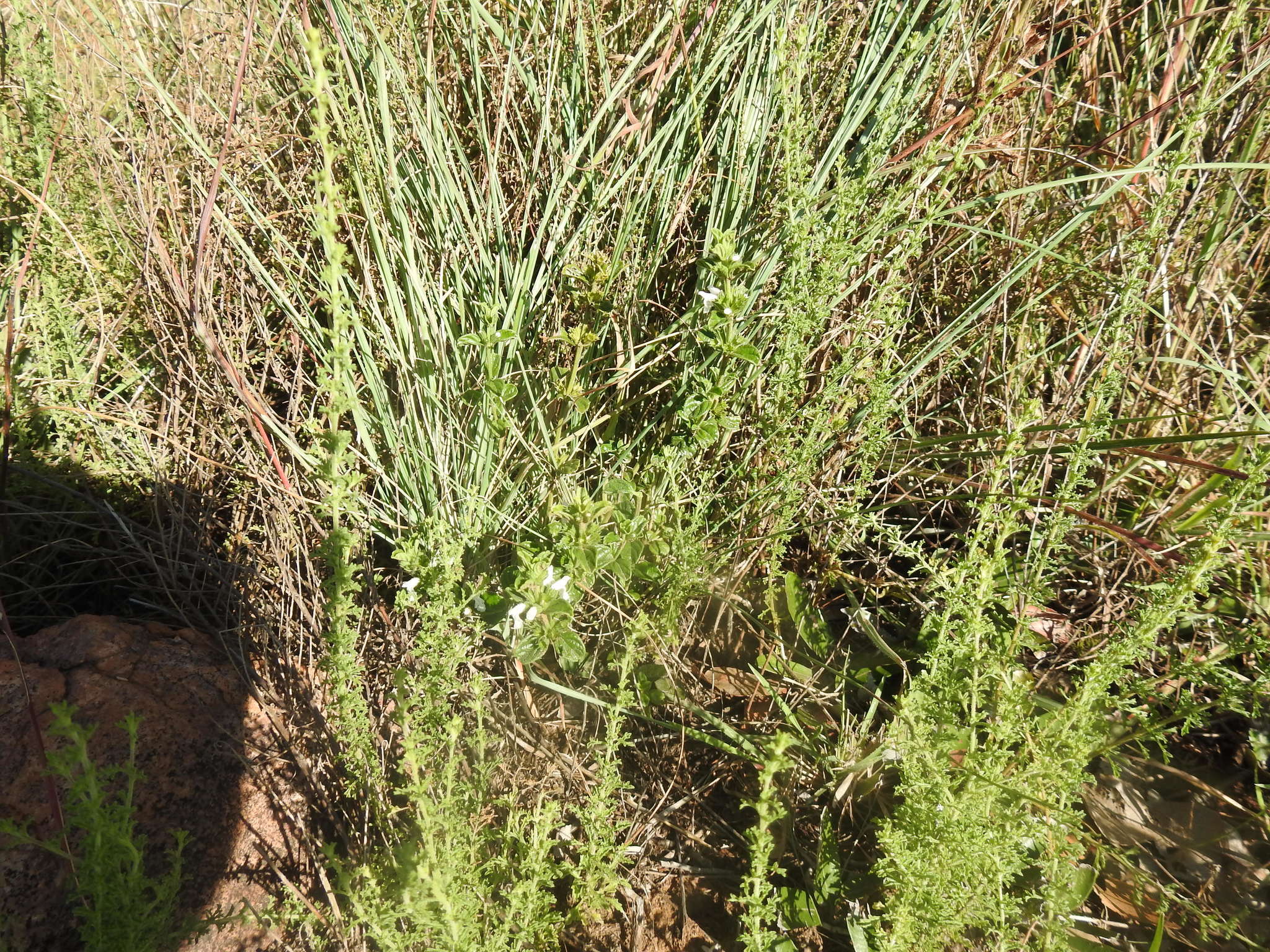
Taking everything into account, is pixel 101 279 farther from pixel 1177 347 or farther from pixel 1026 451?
pixel 1177 347

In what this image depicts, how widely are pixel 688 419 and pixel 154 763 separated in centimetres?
129

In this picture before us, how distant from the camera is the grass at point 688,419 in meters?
1.58

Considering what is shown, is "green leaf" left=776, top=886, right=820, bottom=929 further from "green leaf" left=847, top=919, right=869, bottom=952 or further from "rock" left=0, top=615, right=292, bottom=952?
"rock" left=0, top=615, right=292, bottom=952

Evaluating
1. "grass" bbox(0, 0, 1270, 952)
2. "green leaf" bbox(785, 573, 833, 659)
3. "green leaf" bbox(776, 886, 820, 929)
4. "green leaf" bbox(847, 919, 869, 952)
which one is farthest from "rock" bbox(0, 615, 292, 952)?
"green leaf" bbox(785, 573, 833, 659)

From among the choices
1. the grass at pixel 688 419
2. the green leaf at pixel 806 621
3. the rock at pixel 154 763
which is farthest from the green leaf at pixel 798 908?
the rock at pixel 154 763

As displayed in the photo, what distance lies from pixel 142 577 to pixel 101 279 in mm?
878

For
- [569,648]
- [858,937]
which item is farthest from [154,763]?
[858,937]

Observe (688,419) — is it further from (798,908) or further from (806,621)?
(798,908)

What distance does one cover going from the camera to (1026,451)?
6.08ft

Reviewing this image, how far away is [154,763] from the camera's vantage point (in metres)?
1.64

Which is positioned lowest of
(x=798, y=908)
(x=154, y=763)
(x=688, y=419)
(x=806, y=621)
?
(x=798, y=908)

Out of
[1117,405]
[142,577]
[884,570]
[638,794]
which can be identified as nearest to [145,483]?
[142,577]

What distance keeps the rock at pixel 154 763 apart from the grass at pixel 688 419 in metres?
0.12

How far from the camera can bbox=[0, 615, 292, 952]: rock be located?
4.81ft
